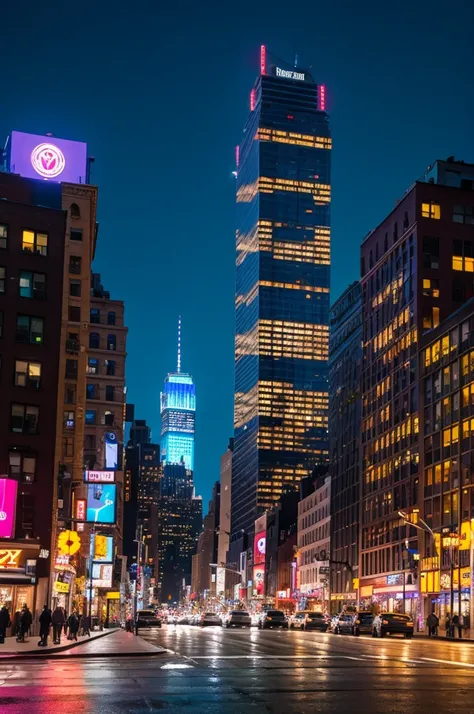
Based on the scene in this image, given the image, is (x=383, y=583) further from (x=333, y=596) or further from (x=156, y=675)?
(x=156, y=675)

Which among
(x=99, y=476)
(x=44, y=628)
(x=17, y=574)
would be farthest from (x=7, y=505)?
(x=99, y=476)

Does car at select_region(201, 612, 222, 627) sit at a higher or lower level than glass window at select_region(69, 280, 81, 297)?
lower

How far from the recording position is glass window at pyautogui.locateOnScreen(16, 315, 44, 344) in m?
64.1

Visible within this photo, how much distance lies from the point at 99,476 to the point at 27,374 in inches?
834

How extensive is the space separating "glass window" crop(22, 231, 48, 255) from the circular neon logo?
29148mm

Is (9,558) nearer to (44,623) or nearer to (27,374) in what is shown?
(27,374)

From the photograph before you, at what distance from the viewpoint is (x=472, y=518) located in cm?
8900

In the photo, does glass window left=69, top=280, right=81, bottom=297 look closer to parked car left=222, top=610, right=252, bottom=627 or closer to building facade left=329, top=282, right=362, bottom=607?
parked car left=222, top=610, right=252, bottom=627

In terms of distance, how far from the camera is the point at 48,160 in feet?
308

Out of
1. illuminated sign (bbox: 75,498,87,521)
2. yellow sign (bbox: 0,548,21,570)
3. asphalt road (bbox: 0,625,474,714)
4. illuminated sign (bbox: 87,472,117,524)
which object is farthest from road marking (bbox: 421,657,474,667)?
illuminated sign (bbox: 87,472,117,524)

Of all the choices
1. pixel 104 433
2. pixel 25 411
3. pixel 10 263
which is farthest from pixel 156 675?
pixel 104 433

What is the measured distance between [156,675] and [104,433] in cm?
8629

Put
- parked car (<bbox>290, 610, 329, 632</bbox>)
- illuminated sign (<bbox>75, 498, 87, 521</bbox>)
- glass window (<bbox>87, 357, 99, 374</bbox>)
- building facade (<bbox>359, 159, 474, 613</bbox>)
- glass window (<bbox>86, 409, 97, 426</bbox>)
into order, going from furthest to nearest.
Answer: glass window (<bbox>87, 357, 99, 374</bbox>) → glass window (<bbox>86, 409, 97, 426</bbox>) → building facade (<bbox>359, 159, 474, 613</bbox>) → parked car (<bbox>290, 610, 329, 632</bbox>) → illuminated sign (<bbox>75, 498, 87, 521</bbox>)

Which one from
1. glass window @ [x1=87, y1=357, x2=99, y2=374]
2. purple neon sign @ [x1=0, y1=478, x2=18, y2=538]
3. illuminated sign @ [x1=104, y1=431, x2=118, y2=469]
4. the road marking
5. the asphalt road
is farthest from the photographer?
glass window @ [x1=87, y1=357, x2=99, y2=374]
